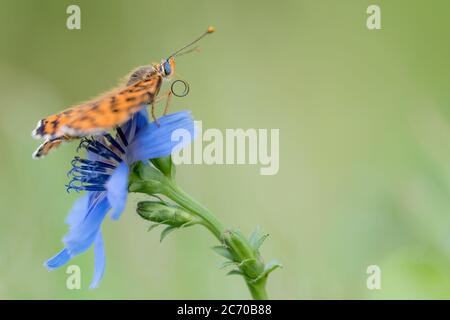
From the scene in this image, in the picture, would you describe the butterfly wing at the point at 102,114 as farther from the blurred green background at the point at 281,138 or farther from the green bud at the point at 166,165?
the blurred green background at the point at 281,138

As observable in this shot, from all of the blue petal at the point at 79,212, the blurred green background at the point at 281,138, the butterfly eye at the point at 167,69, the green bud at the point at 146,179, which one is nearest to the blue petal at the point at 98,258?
the blue petal at the point at 79,212

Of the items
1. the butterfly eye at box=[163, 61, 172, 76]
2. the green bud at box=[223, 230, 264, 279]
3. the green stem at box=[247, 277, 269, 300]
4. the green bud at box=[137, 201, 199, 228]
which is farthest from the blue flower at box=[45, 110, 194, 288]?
the green stem at box=[247, 277, 269, 300]

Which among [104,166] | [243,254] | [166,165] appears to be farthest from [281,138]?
[243,254]

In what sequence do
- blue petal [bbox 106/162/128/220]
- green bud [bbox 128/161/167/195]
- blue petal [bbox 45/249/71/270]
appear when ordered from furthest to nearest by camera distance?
blue petal [bbox 45/249/71/270], green bud [bbox 128/161/167/195], blue petal [bbox 106/162/128/220]

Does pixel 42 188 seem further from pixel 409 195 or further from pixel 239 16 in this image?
pixel 239 16

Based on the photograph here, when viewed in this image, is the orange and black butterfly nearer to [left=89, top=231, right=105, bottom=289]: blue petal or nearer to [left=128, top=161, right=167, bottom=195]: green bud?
[left=128, top=161, right=167, bottom=195]: green bud

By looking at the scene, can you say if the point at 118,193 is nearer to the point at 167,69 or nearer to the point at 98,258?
the point at 98,258
